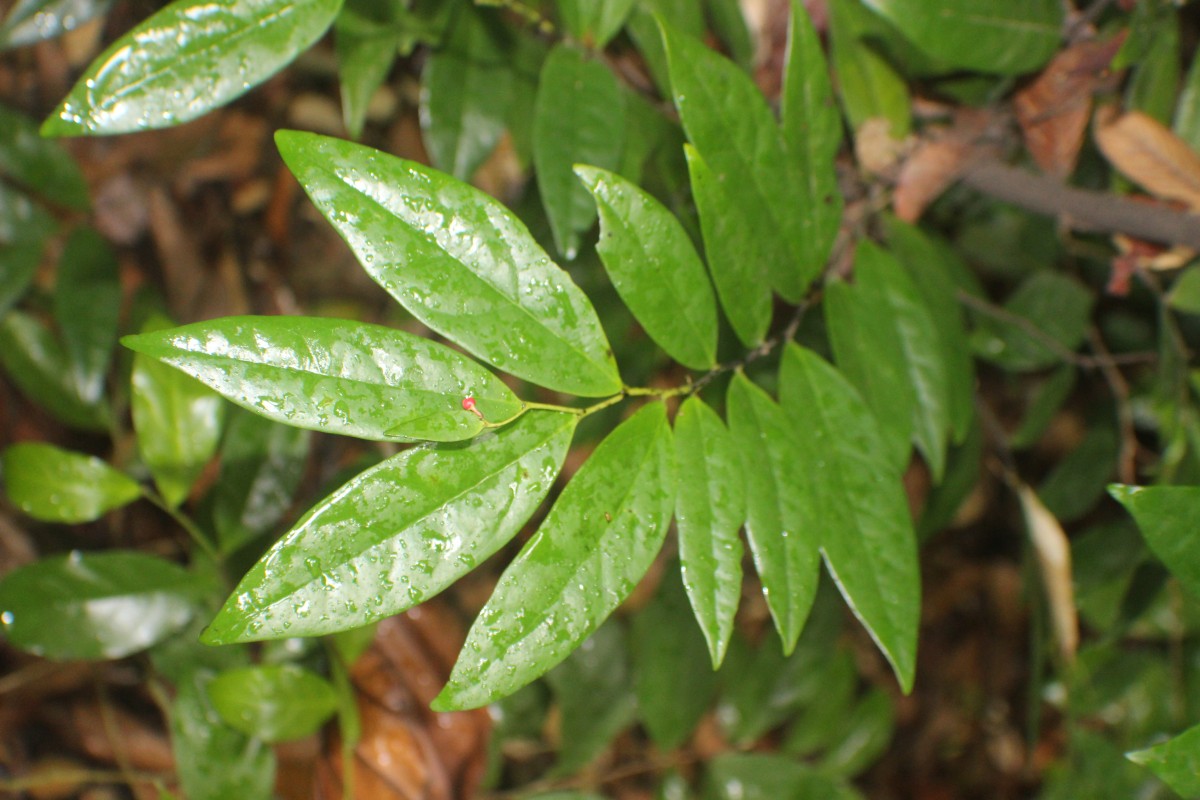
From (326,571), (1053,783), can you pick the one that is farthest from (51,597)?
(1053,783)

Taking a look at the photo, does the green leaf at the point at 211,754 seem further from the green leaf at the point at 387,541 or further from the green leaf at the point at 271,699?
the green leaf at the point at 387,541

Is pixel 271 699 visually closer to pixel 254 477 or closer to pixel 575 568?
pixel 254 477

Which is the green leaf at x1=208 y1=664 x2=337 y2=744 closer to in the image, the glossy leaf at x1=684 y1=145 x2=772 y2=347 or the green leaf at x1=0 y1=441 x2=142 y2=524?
the green leaf at x1=0 y1=441 x2=142 y2=524

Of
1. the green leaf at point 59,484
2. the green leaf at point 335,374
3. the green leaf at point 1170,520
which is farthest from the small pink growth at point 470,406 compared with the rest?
the green leaf at point 59,484

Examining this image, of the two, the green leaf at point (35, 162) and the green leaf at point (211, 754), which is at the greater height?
the green leaf at point (35, 162)

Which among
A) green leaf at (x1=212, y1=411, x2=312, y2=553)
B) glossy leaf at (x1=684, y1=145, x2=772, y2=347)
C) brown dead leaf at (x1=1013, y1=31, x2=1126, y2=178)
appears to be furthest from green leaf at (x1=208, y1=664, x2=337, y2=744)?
brown dead leaf at (x1=1013, y1=31, x2=1126, y2=178)

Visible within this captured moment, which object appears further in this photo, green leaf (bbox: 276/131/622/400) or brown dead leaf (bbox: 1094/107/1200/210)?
brown dead leaf (bbox: 1094/107/1200/210)
